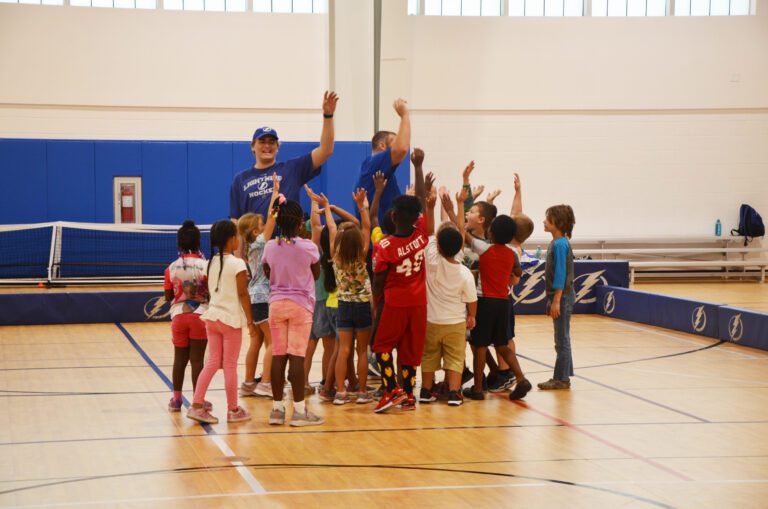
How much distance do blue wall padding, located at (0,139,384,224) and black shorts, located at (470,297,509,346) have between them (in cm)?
901

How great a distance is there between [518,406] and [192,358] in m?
2.58

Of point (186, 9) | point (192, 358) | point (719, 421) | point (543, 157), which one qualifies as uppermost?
point (186, 9)

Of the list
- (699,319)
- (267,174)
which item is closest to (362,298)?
(267,174)

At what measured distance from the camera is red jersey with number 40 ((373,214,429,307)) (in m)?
7.04

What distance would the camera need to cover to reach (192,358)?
695 cm

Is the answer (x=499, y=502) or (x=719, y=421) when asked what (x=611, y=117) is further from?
(x=499, y=502)

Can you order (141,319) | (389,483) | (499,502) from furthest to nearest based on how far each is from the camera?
(141,319), (389,483), (499,502)

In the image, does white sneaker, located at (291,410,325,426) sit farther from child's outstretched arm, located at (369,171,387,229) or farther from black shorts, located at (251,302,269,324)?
child's outstretched arm, located at (369,171,387,229)

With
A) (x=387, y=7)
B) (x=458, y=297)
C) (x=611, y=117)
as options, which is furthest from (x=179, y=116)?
(x=458, y=297)

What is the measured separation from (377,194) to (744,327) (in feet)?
18.2

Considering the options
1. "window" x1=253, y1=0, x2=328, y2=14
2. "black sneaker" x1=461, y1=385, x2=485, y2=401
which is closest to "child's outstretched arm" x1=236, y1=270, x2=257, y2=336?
"black sneaker" x1=461, y1=385, x2=485, y2=401

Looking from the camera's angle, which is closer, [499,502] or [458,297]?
[499,502]

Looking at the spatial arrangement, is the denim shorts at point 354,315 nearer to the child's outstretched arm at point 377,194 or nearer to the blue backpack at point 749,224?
the child's outstretched arm at point 377,194

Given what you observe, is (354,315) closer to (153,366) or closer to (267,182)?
(267,182)
